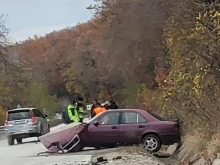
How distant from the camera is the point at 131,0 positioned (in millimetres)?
35406

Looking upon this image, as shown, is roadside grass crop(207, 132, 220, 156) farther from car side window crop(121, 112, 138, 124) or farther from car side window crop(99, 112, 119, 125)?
car side window crop(99, 112, 119, 125)

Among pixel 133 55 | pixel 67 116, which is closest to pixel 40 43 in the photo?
pixel 133 55

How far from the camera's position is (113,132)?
2122cm

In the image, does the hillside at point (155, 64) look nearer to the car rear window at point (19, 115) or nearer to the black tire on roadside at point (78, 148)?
the black tire on roadside at point (78, 148)

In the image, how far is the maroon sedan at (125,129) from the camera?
20.7m

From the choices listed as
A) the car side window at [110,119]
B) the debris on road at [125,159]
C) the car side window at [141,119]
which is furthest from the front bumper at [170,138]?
the debris on road at [125,159]

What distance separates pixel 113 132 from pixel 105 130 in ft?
0.92

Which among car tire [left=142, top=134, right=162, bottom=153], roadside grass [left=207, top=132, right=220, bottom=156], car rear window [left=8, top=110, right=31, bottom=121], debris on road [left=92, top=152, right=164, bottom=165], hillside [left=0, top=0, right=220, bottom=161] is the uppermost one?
hillside [left=0, top=0, right=220, bottom=161]

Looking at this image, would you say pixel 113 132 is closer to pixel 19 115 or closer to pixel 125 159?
pixel 125 159

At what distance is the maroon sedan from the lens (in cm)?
2070

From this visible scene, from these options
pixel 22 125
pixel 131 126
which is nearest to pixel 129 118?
pixel 131 126

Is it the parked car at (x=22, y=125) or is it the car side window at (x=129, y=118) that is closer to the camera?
the car side window at (x=129, y=118)

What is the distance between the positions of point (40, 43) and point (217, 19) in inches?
4184

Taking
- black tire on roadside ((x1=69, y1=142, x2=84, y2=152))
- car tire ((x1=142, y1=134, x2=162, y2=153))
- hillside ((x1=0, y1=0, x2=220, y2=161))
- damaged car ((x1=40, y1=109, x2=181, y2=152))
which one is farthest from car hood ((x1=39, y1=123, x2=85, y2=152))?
hillside ((x1=0, y1=0, x2=220, y2=161))
